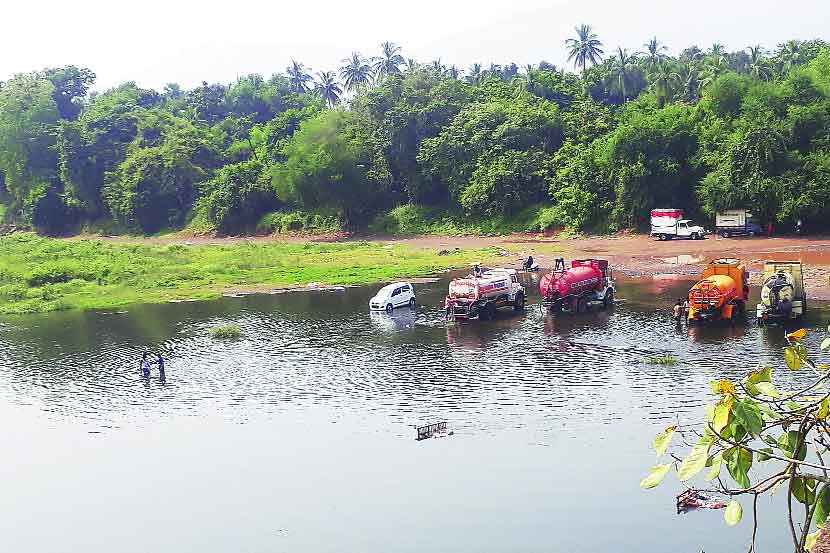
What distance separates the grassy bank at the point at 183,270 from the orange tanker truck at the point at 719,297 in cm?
3389

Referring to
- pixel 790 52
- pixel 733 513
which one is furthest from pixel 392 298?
pixel 790 52

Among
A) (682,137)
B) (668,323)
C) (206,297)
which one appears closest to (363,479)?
(668,323)

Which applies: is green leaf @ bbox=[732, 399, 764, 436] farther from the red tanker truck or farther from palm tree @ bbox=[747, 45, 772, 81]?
palm tree @ bbox=[747, 45, 772, 81]

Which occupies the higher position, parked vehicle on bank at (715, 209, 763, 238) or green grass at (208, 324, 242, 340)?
parked vehicle on bank at (715, 209, 763, 238)

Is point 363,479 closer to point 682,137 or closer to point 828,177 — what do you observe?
point 828,177

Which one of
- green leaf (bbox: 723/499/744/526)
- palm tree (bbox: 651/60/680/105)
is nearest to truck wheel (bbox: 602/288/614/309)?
palm tree (bbox: 651/60/680/105)

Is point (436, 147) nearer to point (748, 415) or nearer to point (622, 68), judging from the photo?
point (622, 68)

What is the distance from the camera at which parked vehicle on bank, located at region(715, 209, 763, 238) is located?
92375mm

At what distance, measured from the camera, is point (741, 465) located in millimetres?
9570

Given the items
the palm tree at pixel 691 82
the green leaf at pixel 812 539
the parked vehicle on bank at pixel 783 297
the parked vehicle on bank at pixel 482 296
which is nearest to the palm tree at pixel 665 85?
the palm tree at pixel 691 82

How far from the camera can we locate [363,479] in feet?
116

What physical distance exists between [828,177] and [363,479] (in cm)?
6823

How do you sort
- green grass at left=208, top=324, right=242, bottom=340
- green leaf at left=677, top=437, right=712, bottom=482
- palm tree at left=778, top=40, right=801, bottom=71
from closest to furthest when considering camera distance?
green leaf at left=677, top=437, right=712, bottom=482, green grass at left=208, top=324, right=242, bottom=340, palm tree at left=778, top=40, right=801, bottom=71

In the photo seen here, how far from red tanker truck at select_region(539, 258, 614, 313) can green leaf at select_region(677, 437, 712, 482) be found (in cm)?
5463
